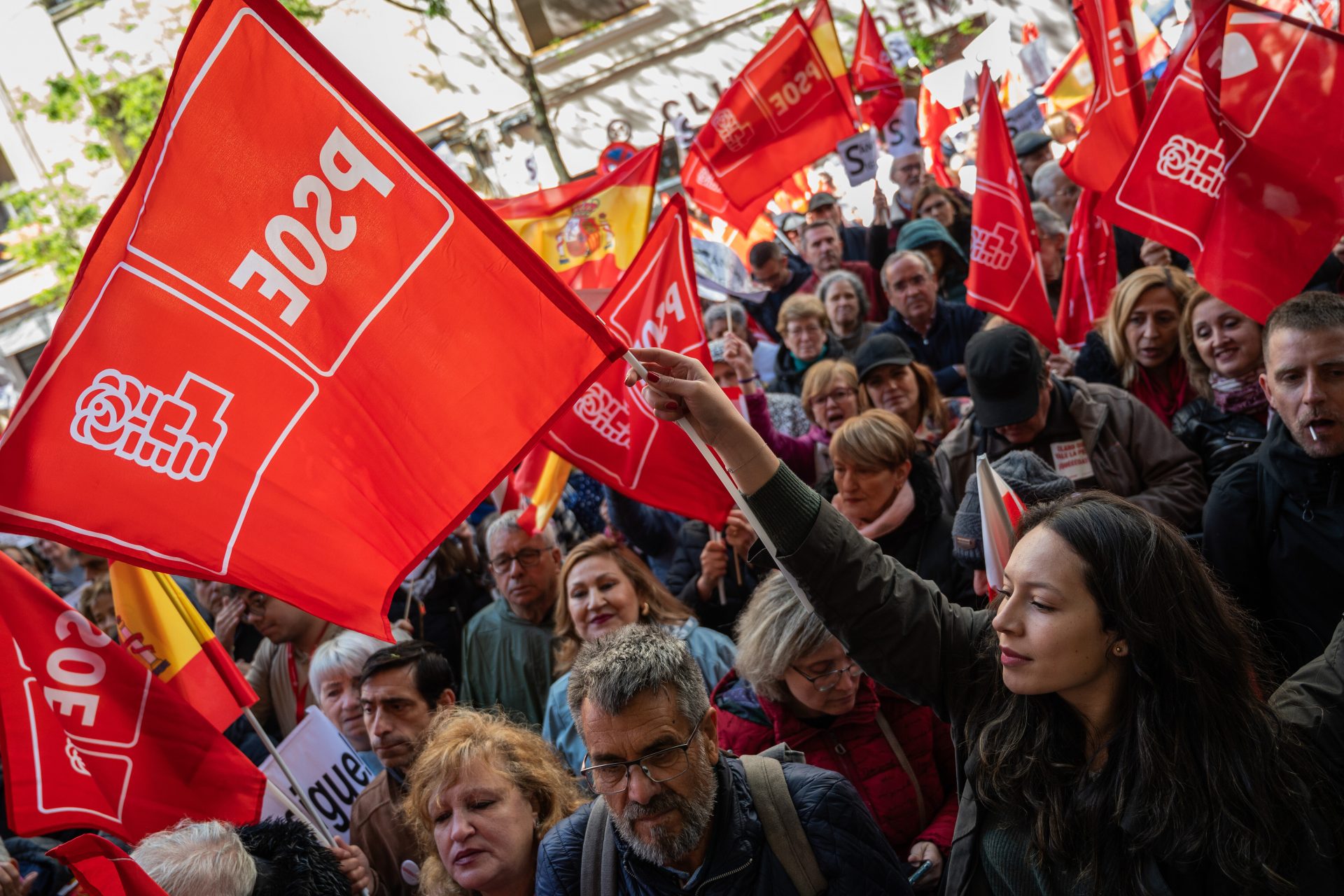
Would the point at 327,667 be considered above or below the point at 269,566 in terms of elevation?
below

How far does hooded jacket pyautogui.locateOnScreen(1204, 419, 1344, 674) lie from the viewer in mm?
2904

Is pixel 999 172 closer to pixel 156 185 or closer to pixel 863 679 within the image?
pixel 863 679

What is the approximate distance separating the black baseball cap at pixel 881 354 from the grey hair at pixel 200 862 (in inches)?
129

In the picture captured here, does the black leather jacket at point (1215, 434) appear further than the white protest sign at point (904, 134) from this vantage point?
No

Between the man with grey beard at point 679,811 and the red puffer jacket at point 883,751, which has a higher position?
the man with grey beard at point 679,811

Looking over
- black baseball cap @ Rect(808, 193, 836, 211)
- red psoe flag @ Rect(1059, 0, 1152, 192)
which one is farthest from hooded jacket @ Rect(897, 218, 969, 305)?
red psoe flag @ Rect(1059, 0, 1152, 192)

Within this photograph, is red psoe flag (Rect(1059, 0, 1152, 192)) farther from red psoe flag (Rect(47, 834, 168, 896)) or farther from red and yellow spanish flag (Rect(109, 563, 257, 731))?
red psoe flag (Rect(47, 834, 168, 896))

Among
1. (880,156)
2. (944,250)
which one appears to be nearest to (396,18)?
(880,156)

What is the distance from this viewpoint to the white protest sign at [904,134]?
9422 mm

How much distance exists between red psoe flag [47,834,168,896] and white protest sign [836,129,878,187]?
7195mm

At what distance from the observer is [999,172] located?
5371 millimetres

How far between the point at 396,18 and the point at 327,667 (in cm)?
1855

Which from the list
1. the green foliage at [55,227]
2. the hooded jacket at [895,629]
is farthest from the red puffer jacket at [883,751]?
the green foliage at [55,227]

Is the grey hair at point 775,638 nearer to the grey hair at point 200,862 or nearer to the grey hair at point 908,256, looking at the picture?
the grey hair at point 200,862
